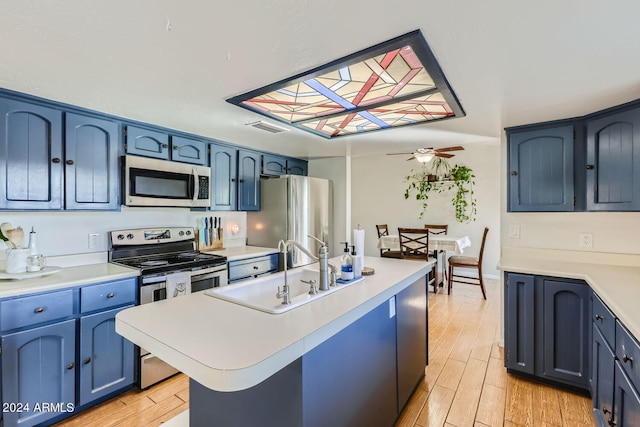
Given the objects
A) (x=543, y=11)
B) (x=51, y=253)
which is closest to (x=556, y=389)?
(x=543, y=11)

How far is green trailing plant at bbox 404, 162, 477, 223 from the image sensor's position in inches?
A: 219

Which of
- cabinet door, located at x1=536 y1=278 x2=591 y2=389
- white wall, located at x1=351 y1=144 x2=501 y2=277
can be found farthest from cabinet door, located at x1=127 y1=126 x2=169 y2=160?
white wall, located at x1=351 y1=144 x2=501 y2=277

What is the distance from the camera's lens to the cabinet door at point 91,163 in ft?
7.13

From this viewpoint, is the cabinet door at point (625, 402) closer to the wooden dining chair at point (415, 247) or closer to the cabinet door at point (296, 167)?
the wooden dining chair at point (415, 247)

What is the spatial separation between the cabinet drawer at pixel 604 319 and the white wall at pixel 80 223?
10.8ft

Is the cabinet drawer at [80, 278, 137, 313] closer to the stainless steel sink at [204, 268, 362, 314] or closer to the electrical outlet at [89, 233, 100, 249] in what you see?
the electrical outlet at [89, 233, 100, 249]

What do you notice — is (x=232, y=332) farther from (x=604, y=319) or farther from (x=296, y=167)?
(x=296, y=167)

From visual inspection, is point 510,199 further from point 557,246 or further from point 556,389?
point 556,389

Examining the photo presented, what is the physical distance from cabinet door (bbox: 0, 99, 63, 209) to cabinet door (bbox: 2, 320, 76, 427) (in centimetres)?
82

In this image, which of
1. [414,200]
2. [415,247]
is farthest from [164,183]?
[414,200]

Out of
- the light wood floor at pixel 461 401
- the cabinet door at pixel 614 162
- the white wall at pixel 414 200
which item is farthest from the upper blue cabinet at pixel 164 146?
the white wall at pixel 414 200

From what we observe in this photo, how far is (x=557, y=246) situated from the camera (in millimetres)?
2629

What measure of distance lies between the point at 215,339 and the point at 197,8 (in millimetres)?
1172

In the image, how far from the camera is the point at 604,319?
1664 mm
